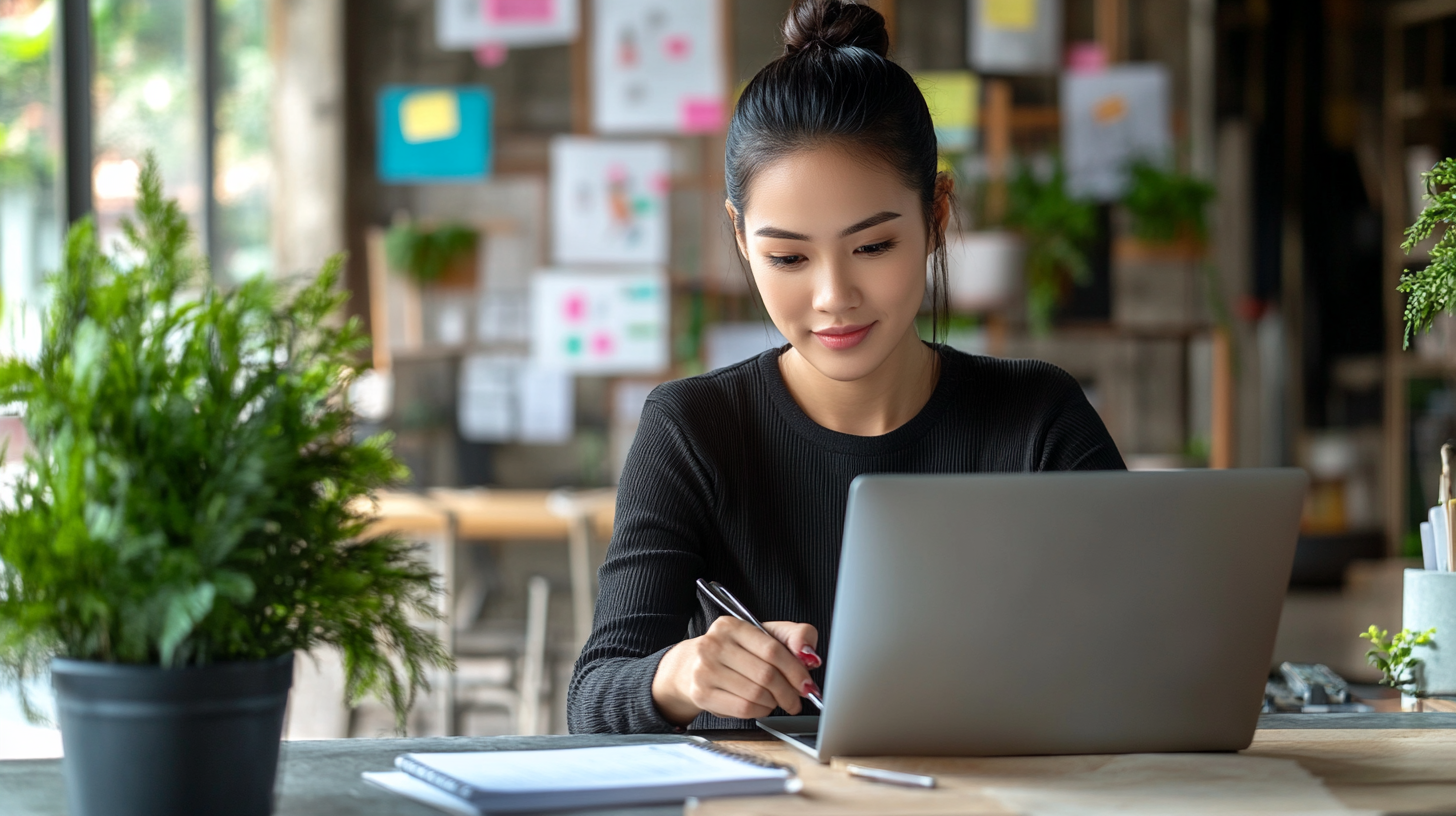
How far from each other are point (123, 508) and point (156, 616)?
0.06 m

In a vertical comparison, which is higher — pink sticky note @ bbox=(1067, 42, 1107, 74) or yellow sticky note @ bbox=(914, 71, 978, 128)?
pink sticky note @ bbox=(1067, 42, 1107, 74)

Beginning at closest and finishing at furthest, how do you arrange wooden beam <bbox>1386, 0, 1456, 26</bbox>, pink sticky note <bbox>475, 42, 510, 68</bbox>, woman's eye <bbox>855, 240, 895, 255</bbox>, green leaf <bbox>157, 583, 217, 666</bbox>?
green leaf <bbox>157, 583, 217, 666</bbox>
woman's eye <bbox>855, 240, 895, 255</bbox>
pink sticky note <bbox>475, 42, 510, 68</bbox>
wooden beam <bbox>1386, 0, 1456, 26</bbox>

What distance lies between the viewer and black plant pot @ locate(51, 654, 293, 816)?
0.74 meters

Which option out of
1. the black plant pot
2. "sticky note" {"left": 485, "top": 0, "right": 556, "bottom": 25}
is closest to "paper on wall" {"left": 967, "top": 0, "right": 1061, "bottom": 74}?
"sticky note" {"left": 485, "top": 0, "right": 556, "bottom": 25}

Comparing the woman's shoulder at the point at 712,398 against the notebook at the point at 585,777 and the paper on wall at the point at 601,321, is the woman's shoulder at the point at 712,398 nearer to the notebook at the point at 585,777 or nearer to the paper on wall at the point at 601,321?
the notebook at the point at 585,777

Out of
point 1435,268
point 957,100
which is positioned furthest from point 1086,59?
point 1435,268

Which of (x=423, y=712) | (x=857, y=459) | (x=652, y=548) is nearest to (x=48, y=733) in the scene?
(x=652, y=548)

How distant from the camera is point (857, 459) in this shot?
1.46 m

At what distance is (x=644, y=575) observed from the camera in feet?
4.46

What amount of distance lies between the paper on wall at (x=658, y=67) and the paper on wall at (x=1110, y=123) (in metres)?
1.23

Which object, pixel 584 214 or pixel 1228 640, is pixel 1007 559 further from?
pixel 584 214

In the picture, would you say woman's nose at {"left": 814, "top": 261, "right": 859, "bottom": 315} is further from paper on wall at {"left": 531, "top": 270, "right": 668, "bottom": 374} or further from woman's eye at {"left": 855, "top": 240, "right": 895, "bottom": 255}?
paper on wall at {"left": 531, "top": 270, "right": 668, "bottom": 374}

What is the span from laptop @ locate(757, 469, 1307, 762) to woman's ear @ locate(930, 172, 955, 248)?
653 millimetres

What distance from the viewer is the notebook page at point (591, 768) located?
85 cm
